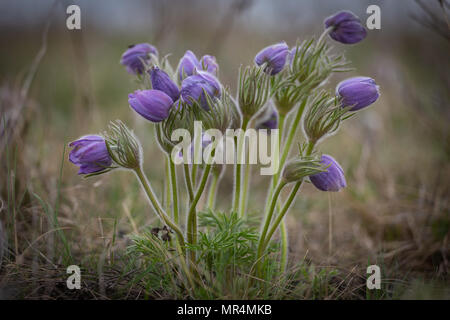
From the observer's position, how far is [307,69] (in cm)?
121

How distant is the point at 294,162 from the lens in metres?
1.16

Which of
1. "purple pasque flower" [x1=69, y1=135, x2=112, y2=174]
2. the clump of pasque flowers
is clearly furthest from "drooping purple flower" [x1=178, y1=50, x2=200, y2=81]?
"purple pasque flower" [x1=69, y1=135, x2=112, y2=174]

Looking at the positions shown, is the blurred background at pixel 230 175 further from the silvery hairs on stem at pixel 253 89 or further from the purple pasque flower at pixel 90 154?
the purple pasque flower at pixel 90 154

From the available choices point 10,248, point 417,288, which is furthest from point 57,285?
point 417,288

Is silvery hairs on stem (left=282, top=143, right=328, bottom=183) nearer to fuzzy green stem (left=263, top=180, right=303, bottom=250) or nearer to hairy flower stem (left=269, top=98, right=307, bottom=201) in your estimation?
fuzzy green stem (left=263, top=180, right=303, bottom=250)

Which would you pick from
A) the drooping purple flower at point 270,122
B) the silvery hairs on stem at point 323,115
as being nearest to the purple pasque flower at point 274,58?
the silvery hairs on stem at point 323,115

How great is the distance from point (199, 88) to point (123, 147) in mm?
282

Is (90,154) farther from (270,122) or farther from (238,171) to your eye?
(270,122)

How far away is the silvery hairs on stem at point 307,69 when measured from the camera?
119 cm

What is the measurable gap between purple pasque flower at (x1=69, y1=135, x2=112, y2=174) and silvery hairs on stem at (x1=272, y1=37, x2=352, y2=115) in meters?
0.56

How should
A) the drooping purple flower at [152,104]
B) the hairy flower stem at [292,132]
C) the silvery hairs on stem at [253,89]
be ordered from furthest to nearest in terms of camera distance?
1. the hairy flower stem at [292,132]
2. the silvery hairs on stem at [253,89]
3. the drooping purple flower at [152,104]

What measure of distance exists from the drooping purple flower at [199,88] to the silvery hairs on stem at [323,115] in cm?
30

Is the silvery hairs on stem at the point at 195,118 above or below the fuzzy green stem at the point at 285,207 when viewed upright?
above

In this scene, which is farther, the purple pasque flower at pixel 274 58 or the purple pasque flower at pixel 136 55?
the purple pasque flower at pixel 136 55
